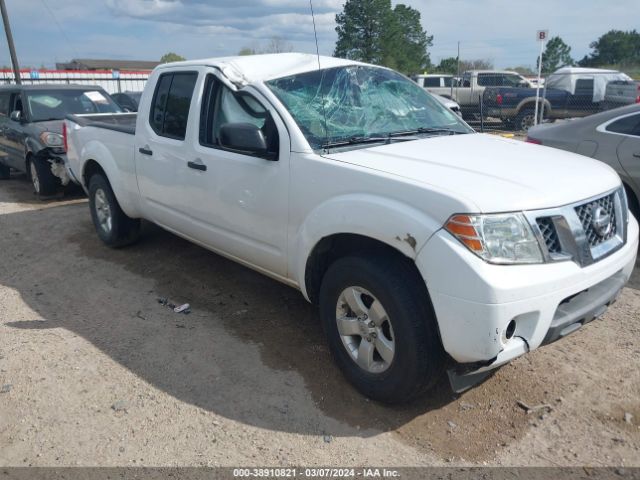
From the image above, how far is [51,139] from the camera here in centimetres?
866

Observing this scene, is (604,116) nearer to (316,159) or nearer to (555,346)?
(555,346)

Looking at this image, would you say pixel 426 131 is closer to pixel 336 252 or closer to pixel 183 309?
pixel 336 252

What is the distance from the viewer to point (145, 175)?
505 centimetres

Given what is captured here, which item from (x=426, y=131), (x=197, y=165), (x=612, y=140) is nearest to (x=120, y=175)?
(x=197, y=165)

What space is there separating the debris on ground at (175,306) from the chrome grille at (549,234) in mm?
2907

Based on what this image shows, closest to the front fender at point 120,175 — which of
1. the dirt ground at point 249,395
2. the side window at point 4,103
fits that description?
the dirt ground at point 249,395

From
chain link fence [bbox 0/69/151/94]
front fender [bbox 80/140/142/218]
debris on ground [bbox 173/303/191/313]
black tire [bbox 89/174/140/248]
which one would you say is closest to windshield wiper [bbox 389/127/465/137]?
debris on ground [bbox 173/303/191/313]

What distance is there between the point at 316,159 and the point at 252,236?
33.9 inches

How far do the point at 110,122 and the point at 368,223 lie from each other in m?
5.26

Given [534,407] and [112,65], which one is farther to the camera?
[112,65]

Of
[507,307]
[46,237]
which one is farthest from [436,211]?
[46,237]

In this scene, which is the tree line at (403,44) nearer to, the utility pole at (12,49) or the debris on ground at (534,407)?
the debris on ground at (534,407)

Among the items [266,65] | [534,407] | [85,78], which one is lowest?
[534,407]

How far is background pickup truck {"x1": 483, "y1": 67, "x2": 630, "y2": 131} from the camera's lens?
16.5 metres
